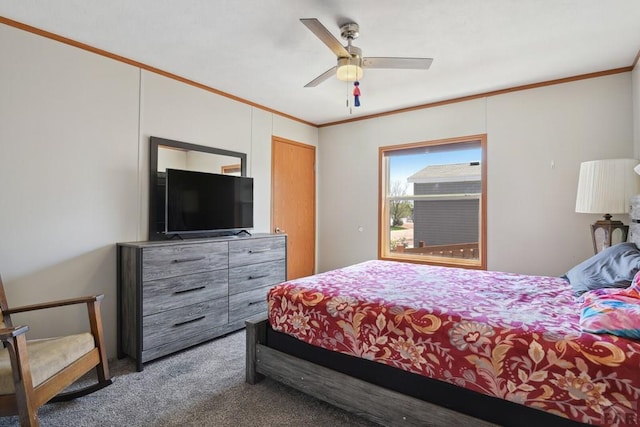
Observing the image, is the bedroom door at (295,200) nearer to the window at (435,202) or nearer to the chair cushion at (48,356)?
A: the window at (435,202)

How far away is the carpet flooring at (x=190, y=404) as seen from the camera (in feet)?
6.18

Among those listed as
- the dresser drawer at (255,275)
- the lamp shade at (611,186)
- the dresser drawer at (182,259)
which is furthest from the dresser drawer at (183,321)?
the lamp shade at (611,186)

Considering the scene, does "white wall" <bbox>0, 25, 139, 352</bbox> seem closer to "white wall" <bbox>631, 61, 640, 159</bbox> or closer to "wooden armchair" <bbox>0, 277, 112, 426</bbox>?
"wooden armchair" <bbox>0, 277, 112, 426</bbox>

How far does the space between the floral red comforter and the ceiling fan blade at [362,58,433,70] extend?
1617 millimetres

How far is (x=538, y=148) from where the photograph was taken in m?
3.32

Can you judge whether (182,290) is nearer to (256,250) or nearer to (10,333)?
(256,250)

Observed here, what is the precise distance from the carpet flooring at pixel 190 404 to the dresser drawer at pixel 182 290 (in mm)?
490

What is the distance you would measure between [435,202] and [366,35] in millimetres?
2390

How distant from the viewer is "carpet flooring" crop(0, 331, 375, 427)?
1.88m

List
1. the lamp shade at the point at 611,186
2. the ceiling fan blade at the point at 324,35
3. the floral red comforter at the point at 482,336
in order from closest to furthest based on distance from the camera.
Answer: the floral red comforter at the point at 482,336 < the ceiling fan blade at the point at 324,35 < the lamp shade at the point at 611,186

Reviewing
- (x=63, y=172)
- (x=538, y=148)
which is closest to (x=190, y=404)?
(x=63, y=172)

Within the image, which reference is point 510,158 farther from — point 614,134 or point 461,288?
point 461,288

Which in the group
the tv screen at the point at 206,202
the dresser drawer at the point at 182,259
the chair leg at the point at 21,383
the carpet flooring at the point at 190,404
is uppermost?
the tv screen at the point at 206,202

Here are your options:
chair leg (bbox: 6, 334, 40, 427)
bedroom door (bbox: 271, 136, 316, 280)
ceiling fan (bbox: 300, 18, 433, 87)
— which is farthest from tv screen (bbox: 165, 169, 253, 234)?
ceiling fan (bbox: 300, 18, 433, 87)
